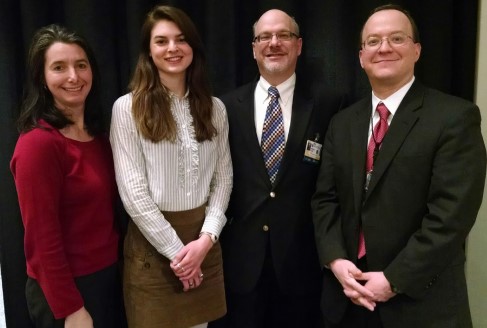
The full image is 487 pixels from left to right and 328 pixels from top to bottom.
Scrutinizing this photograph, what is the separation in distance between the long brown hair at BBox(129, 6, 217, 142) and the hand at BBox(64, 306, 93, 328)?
2.13ft

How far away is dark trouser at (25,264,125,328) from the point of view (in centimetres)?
151

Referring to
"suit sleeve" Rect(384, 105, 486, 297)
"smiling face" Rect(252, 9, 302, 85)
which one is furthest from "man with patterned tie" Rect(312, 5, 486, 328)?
"smiling face" Rect(252, 9, 302, 85)

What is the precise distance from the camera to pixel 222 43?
2326mm

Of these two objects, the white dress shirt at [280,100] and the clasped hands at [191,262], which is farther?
the white dress shirt at [280,100]

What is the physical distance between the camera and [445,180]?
1.43m

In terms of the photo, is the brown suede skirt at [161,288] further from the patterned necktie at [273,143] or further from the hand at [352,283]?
the hand at [352,283]

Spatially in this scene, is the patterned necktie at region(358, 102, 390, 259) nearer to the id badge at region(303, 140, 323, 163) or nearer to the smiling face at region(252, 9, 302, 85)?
the id badge at region(303, 140, 323, 163)

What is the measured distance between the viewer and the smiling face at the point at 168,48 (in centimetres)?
169

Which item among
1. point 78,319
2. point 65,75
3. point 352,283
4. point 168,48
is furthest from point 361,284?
point 65,75

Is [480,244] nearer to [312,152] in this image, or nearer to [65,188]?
[312,152]

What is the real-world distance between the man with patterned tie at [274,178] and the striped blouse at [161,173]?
182 mm

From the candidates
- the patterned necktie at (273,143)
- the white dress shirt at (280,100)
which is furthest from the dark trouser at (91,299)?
the white dress shirt at (280,100)

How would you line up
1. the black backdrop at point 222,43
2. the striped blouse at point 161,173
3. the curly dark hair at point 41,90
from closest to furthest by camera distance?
the curly dark hair at point 41,90, the striped blouse at point 161,173, the black backdrop at point 222,43

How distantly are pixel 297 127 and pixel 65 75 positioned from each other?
0.94 metres
